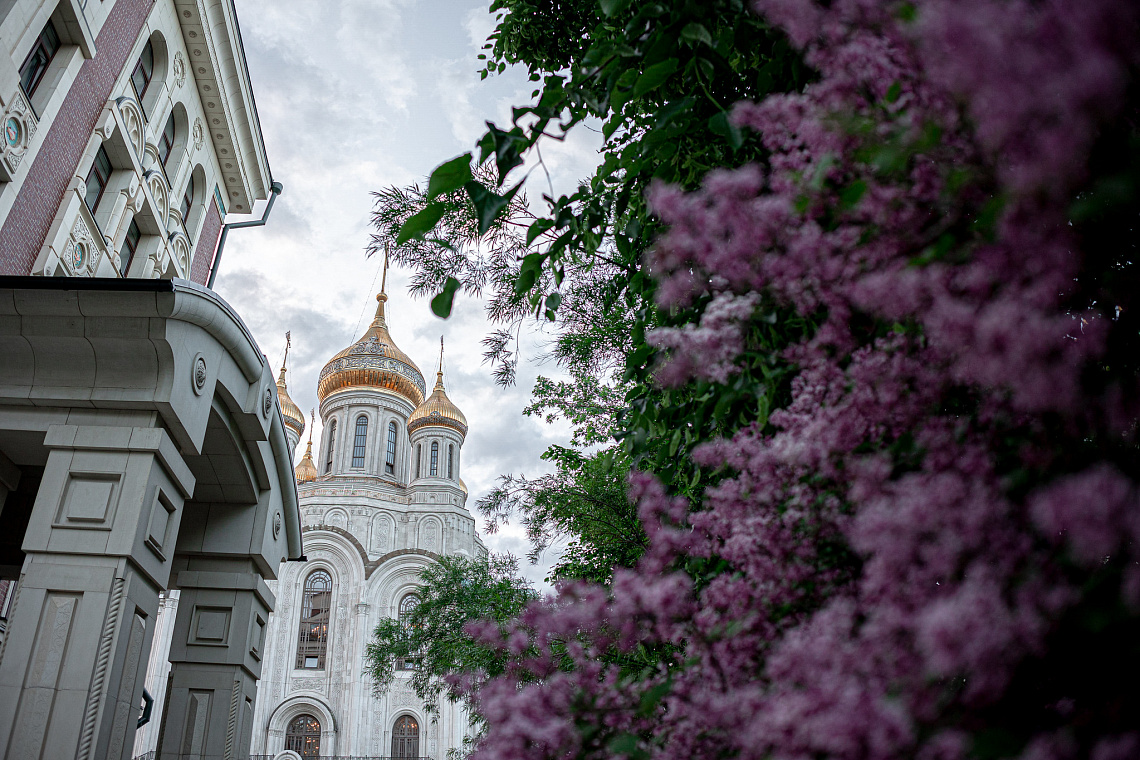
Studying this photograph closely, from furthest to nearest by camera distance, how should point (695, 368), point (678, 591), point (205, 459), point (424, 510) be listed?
point (424, 510)
point (205, 459)
point (695, 368)
point (678, 591)

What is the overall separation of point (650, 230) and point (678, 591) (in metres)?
2.38

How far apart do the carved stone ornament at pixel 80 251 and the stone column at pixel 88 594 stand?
5212 mm

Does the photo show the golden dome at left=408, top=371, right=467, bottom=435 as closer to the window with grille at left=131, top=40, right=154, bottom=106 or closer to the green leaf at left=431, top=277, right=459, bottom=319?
the window with grille at left=131, top=40, right=154, bottom=106

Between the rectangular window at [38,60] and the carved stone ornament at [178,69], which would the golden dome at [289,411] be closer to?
the carved stone ornament at [178,69]

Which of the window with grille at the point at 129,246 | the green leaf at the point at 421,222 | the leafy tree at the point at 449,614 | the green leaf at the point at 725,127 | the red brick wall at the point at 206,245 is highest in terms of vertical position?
the red brick wall at the point at 206,245

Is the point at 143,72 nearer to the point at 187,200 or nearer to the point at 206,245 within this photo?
the point at 187,200

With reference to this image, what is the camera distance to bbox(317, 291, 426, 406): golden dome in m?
43.8

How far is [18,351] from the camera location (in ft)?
19.6

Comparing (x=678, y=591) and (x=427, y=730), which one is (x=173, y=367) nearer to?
(x=678, y=591)

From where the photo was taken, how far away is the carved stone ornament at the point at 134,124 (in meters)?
11.1

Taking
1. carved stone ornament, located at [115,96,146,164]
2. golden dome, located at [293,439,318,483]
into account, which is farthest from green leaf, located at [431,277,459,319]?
golden dome, located at [293,439,318,483]

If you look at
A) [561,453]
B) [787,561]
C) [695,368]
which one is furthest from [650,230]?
[561,453]

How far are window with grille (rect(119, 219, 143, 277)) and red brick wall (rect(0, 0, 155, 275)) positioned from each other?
1.98 m

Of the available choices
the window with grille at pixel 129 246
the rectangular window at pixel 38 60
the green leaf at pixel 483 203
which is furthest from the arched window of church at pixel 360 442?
the green leaf at pixel 483 203
